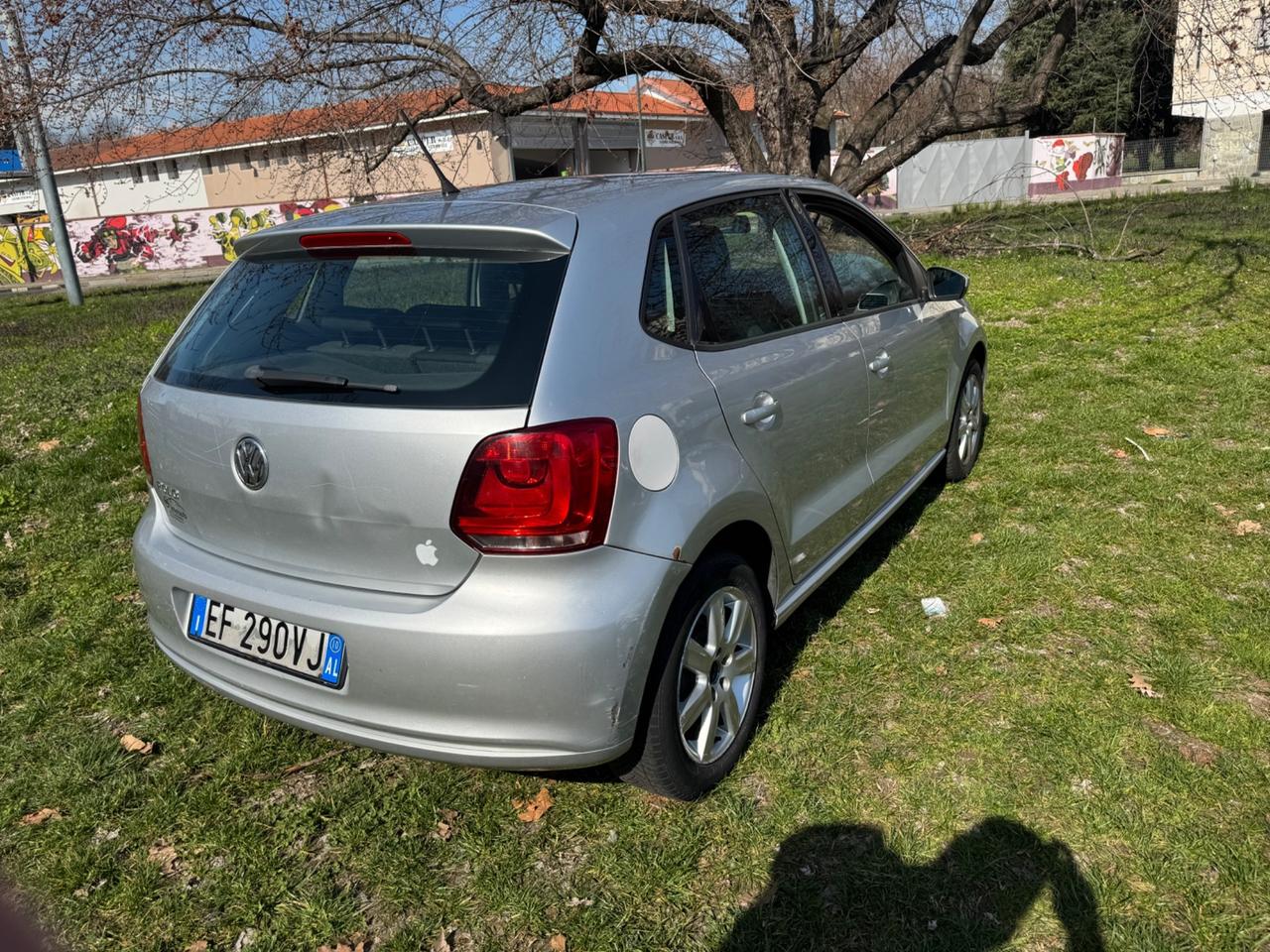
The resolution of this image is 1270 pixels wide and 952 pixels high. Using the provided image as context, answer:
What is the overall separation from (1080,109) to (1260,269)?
1569 inches

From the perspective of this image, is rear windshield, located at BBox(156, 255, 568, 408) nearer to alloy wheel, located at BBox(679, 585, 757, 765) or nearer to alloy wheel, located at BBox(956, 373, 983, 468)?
alloy wheel, located at BBox(679, 585, 757, 765)

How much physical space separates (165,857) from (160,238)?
Answer: 128 feet

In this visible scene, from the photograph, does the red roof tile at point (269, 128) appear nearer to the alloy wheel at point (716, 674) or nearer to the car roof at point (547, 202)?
the car roof at point (547, 202)

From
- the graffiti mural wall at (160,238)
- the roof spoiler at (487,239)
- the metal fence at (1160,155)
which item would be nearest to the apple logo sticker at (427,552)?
the roof spoiler at (487,239)

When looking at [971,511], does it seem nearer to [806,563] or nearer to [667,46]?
[806,563]

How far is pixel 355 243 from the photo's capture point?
262cm

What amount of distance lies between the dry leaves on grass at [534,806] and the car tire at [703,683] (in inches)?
12.1

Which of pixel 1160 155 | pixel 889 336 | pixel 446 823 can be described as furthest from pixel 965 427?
pixel 1160 155

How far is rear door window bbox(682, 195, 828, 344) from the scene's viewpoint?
2.89 meters

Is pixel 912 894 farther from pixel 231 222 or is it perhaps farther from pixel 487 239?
pixel 231 222

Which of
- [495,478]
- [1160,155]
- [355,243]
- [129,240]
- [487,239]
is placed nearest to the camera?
[495,478]

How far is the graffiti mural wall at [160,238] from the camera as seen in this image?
115 feet

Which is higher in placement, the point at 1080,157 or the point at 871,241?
the point at 871,241

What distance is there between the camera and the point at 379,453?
2.24 m
